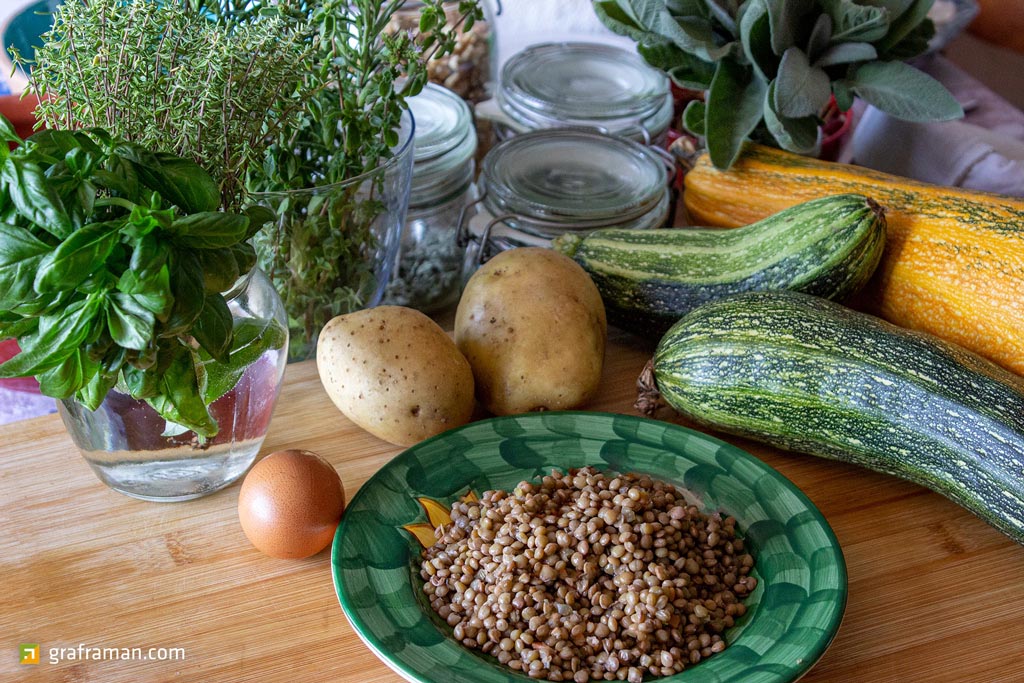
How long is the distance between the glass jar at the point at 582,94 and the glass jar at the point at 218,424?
1.97ft

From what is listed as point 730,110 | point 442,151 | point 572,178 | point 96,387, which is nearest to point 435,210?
point 442,151

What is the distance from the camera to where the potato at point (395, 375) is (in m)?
0.96

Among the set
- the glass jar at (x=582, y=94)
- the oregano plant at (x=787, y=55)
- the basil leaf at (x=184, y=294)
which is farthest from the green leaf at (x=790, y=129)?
the basil leaf at (x=184, y=294)

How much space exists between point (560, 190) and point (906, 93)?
46 centimetres

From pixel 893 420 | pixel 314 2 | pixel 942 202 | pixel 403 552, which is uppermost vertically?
pixel 314 2

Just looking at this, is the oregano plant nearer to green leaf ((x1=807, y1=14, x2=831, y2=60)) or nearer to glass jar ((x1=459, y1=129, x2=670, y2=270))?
green leaf ((x1=807, y1=14, x2=831, y2=60))

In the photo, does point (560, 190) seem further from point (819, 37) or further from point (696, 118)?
point (819, 37)

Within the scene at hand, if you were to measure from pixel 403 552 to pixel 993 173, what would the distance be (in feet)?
3.39

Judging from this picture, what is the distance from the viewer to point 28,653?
78 centimetres

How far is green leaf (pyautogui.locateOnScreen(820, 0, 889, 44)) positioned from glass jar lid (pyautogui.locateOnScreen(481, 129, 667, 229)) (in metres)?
0.28

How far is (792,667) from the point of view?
720 millimetres

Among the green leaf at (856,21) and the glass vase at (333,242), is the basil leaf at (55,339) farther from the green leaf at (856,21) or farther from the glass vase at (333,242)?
the green leaf at (856,21)

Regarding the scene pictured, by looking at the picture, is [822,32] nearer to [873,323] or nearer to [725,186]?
[725,186]

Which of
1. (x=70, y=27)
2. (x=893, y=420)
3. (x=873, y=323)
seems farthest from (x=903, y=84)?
(x=70, y=27)
